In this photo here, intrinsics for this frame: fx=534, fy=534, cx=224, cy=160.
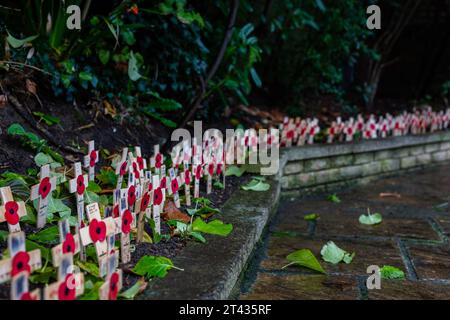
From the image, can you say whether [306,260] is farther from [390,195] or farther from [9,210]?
[390,195]

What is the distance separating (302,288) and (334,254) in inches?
18.4

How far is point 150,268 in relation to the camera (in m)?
1.97

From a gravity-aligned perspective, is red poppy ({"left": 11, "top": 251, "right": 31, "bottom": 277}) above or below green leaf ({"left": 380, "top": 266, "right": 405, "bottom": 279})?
above

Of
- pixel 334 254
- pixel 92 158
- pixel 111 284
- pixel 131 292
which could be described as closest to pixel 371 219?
pixel 334 254

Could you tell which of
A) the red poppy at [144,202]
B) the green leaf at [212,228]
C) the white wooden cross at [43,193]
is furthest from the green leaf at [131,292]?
the green leaf at [212,228]

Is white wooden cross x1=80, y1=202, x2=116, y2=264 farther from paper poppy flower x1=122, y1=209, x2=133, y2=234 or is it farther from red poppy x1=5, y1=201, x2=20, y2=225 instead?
red poppy x1=5, y1=201, x2=20, y2=225

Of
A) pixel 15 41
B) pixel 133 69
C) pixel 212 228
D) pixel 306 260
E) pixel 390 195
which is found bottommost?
pixel 390 195

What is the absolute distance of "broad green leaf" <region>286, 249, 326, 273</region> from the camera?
260 cm

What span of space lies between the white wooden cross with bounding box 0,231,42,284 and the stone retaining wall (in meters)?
2.98

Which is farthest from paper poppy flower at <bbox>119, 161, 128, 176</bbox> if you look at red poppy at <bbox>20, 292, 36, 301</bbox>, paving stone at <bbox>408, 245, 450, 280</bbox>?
paving stone at <bbox>408, 245, 450, 280</bbox>

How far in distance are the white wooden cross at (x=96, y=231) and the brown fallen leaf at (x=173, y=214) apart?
0.78m

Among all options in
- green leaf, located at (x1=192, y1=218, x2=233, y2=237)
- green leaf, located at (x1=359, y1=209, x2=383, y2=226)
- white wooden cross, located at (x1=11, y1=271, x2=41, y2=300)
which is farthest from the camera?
green leaf, located at (x1=359, y1=209, x2=383, y2=226)

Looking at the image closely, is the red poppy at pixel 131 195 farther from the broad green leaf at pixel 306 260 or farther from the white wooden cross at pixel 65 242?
the broad green leaf at pixel 306 260
